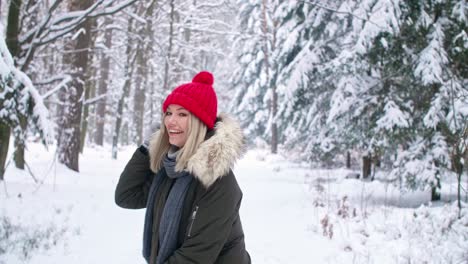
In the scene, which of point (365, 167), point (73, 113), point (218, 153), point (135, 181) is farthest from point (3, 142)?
point (365, 167)

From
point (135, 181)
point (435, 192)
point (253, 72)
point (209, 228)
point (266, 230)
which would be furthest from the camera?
point (253, 72)

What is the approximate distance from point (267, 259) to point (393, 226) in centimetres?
234

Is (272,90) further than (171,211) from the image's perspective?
Yes

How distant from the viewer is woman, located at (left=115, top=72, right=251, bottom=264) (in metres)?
2.13

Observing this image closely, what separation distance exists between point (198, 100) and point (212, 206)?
635 mm

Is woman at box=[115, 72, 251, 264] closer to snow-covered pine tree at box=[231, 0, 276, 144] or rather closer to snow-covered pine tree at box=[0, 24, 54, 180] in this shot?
snow-covered pine tree at box=[0, 24, 54, 180]

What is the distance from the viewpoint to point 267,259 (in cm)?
528

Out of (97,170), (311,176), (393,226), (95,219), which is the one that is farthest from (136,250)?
(311,176)

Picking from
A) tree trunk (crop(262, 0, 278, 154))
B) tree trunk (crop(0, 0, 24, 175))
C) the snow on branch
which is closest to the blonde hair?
the snow on branch

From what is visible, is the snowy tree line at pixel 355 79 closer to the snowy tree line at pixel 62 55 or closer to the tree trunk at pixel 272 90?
the snowy tree line at pixel 62 55

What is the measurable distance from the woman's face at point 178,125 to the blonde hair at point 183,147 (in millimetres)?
31

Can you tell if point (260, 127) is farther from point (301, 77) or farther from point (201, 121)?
point (201, 121)

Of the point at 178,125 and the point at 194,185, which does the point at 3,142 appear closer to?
the point at 178,125

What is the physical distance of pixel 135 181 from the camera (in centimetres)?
269
